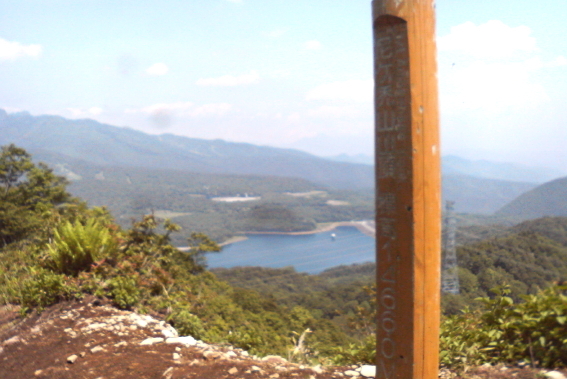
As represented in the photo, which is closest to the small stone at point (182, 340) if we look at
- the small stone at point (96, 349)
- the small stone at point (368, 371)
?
the small stone at point (96, 349)

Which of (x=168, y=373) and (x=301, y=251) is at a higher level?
(x=168, y=373)

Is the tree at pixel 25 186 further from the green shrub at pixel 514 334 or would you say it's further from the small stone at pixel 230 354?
the green shrub at pixel 514 334

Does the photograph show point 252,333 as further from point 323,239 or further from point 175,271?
point 323,239

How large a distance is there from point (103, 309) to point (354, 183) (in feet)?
633

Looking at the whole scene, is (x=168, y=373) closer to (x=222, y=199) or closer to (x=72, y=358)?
(x=72, y=358)

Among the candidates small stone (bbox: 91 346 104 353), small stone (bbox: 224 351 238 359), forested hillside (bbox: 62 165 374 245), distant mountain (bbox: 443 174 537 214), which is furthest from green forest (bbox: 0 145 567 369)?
forested hillside (bbox: 62 165 374 245)

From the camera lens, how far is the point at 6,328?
486 centimetres

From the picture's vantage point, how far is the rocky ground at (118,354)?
329 centimetres

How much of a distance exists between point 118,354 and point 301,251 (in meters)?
84.6

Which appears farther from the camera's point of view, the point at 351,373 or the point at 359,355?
the point at 359,355

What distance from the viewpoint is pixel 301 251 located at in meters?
87.3

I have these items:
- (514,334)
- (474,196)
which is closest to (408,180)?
(514,334)

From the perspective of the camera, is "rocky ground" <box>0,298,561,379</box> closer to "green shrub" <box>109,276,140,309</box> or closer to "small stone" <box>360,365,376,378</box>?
"small stone" <box>360,365,376,378</box>

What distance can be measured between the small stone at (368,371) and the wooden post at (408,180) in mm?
1202
